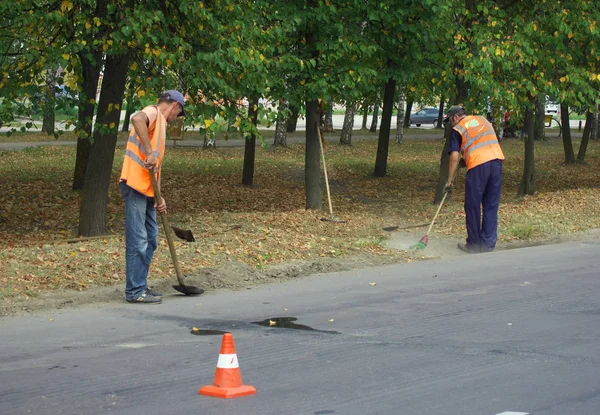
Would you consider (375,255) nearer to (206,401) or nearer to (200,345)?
(200,345)

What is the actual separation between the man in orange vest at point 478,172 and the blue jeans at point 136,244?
498cm

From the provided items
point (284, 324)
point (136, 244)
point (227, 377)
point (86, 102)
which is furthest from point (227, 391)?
point (86, 102)

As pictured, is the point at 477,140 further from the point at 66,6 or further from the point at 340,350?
the point at 340,350

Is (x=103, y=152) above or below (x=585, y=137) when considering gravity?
below

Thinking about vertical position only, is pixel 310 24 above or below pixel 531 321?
above

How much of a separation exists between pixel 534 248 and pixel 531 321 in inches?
186

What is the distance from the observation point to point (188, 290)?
9.45 m

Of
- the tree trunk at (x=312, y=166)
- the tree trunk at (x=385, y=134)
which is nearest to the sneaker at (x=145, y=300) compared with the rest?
the tree trunk at (x=312, y=166)

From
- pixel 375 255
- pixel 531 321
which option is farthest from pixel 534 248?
pixel 531 321

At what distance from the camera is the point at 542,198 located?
1916cm

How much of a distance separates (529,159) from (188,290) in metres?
13.6

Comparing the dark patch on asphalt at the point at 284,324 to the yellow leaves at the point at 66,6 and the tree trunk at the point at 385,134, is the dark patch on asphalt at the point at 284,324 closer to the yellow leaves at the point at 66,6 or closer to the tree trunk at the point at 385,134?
the yellow leaves at the point at 66,6

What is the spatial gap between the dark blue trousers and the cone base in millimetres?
7333

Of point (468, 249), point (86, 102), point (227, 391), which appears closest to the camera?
point (227, 391)
